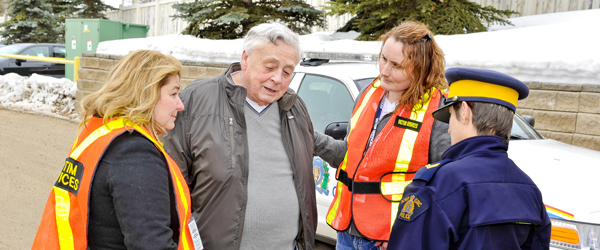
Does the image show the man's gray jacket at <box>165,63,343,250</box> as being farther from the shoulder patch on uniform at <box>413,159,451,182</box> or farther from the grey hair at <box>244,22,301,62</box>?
the shoulder patch on uniform at <box>413,159,451,182</box>

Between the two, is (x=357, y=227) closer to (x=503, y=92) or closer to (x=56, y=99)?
(x=503, y=92)

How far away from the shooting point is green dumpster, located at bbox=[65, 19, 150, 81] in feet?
46.3

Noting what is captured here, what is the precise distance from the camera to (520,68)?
6230 millimetres

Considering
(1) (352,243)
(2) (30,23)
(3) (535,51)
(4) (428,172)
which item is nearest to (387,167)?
(1) (352,243)

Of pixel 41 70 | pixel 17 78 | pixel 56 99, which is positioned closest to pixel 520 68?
pixel 56 99

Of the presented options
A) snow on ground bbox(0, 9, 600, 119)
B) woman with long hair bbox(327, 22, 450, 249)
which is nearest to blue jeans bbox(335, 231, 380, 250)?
woman with long hair bbox(327, 22, 450, 249)

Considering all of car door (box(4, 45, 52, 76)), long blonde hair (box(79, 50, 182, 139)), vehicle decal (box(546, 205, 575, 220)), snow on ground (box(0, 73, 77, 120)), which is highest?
long blonde hair (box(79, 50, 182, 139))

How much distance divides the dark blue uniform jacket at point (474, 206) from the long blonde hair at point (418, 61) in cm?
89

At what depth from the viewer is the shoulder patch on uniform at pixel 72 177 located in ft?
5.69

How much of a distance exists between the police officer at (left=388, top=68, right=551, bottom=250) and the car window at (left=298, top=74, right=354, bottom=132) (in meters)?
2.53

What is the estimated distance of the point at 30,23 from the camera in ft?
71.3

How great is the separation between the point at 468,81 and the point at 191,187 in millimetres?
1314

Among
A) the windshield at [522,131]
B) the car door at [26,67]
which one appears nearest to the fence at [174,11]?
the car door at [26,67]

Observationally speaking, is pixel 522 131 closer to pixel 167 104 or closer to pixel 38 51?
pixel 167 104
